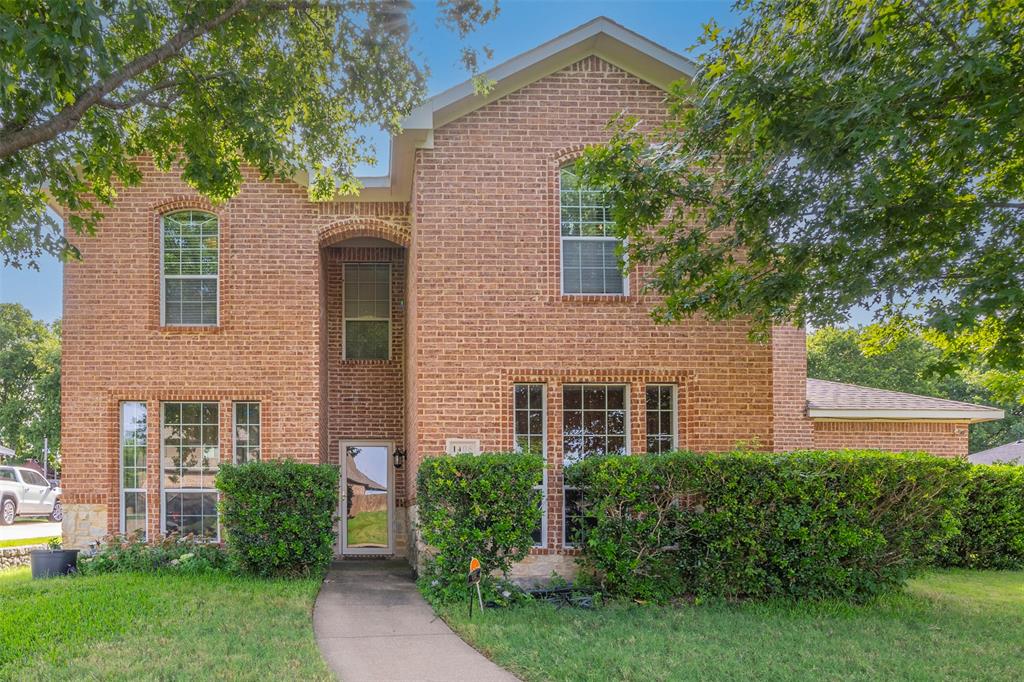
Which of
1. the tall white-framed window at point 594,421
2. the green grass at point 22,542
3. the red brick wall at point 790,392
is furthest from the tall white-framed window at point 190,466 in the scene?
the red brick wall at point 790,392

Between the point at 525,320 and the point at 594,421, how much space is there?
1737mm

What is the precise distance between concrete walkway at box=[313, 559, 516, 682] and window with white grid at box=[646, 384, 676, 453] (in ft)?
12.8

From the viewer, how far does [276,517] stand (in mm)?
10148

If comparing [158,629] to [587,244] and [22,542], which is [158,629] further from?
[22,542]

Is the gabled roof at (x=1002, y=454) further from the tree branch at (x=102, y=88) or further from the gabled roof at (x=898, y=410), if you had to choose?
the tree branch at (x=102, y=88)

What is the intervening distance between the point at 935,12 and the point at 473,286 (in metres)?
6.10

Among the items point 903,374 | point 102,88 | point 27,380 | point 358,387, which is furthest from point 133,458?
point 903,374

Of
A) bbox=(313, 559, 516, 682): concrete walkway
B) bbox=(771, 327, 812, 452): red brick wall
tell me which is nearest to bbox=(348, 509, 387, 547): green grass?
bbox=(313, 559, 516, 682): concrete walkway

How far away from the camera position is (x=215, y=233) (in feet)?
39.8

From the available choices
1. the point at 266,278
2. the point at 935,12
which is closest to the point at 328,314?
the point at 266,278

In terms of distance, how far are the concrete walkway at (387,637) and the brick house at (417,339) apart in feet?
6.63

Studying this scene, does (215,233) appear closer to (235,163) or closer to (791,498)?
(235,163)

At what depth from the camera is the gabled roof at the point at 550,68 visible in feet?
33.1

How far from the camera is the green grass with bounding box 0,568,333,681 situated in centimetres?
638
